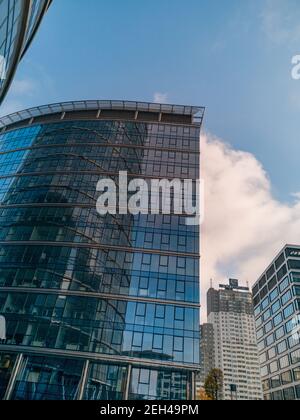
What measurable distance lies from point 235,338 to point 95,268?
375 feet

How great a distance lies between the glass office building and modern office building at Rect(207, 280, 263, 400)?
9987 cm

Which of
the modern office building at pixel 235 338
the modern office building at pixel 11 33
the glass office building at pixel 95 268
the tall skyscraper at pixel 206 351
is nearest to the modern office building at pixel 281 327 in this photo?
the glass office building at pixel 95 268

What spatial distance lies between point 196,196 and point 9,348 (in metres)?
23.6

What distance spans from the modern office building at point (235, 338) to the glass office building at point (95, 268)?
99.9 m

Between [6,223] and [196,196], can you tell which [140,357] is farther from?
[6,223]

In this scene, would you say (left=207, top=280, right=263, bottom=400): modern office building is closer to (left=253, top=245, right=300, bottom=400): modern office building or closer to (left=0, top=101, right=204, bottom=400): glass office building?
(left=253, top=245, right=300, bottom=400): modern office building

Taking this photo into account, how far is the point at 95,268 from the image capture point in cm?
2827

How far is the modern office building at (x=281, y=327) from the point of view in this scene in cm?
5254

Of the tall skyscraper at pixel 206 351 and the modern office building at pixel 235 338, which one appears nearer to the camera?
the tall skyscraper at pixel 206 351

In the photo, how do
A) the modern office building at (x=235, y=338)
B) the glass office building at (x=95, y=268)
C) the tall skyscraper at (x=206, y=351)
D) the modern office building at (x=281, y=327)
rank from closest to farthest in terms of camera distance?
the glass office building at (x=95, y=268), the modern office building at (x=281, y=327), the tall skyscraper at (x=206, y=351), the modern office building at (x=235, y=338)

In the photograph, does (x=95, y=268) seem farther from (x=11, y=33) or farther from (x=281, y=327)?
(x=281, y=327)

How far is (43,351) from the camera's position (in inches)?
934

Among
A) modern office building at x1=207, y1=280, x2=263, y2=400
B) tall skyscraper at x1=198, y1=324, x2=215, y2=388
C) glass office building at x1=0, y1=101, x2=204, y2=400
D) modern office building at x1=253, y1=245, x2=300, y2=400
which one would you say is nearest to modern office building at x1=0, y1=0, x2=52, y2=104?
glass office building at x1=0, y1=101, x2=204, y2=400

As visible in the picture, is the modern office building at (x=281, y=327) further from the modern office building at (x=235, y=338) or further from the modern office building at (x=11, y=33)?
the modern office building at (x=11, y=33)
